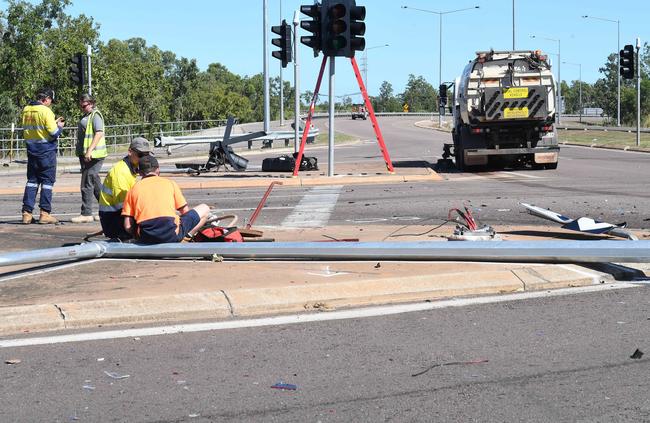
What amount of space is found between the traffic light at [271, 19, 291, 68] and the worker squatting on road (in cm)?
1780

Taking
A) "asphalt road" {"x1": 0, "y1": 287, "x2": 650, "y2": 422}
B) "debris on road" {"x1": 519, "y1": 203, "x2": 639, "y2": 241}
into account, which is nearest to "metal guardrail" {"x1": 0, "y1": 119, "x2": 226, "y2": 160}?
"debris on road" {"x1": 519, "y1": 203, "x2": 639, "y2": 241}

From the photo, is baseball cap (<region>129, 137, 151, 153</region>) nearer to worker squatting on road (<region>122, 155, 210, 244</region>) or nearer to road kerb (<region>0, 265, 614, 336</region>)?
worker squatting on road (<region>122, 155, 210, 244</region>)

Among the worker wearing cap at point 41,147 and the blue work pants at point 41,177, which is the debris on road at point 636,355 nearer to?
the worker wearing cap at point 41,147

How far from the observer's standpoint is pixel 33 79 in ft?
152

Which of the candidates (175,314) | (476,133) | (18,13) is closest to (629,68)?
(476,133)

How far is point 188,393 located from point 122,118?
54630 mm

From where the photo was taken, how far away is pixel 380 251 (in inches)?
322

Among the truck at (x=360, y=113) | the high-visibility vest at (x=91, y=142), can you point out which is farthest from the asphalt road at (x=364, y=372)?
the truck at (x=360, y=113)

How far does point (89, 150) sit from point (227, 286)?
18.5 feet

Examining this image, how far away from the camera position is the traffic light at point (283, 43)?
26.0 meters

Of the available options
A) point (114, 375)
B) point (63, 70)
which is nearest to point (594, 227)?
point (114, 375)

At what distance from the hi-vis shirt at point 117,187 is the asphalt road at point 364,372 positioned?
Result: 3.62 meters

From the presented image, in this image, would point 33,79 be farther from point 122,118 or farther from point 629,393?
point 629,393

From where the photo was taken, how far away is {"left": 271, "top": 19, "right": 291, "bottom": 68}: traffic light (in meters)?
26.0
